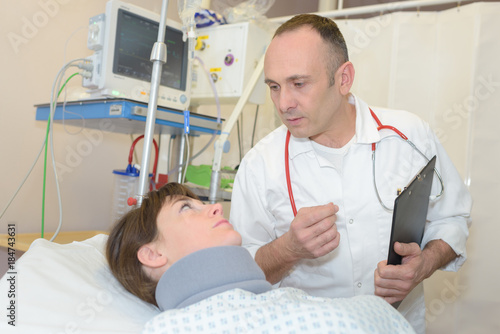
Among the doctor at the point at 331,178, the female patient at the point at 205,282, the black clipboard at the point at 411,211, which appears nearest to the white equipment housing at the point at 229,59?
the doctor at the point at 331,178

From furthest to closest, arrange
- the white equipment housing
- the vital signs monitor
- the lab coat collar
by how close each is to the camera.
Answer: the white equipment housing, the vital signs monitor, the lab coat collar

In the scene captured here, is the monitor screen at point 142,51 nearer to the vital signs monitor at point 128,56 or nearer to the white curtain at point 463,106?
the vital signs monitor at point 128,56

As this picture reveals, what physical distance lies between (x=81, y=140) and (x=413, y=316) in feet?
7.08

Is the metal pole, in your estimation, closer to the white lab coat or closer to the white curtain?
→ the white curtain

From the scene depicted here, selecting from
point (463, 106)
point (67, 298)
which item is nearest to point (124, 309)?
point (67, 298)

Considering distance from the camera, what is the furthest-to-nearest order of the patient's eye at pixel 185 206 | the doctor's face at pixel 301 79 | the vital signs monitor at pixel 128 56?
1. the vital signs monitor at pixel 128 56
2. the doctor's face at pixel 301 79
3. the patient's eye at pixel 185 206

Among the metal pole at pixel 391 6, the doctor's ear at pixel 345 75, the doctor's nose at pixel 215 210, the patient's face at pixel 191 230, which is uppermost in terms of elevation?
the metal pole at pixel 391 6

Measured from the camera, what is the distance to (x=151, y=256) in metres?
1.18

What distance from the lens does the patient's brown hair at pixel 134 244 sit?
3.93 ft

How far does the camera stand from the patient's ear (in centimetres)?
116

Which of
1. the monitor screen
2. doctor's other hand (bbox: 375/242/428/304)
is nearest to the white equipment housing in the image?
the monitor screen

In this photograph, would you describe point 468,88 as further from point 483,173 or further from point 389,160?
point 389,160

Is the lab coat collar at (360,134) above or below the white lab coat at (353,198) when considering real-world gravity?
above

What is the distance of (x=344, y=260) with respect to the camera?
1443 millimetres
